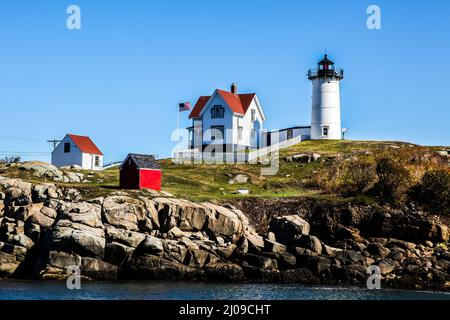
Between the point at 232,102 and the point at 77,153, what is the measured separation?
2064 centimetres

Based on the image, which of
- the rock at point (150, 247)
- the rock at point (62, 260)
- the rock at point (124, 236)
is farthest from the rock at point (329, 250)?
the rock at point (62, 260)

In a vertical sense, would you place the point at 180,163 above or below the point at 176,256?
above

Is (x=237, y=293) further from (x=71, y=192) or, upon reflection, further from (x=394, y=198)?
(x=394, y=198)

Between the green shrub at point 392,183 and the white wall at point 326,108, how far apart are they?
3214 cm

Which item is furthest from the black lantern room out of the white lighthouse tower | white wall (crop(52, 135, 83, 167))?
white wall (crop(52, 135, 83, 167))

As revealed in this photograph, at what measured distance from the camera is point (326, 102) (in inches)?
3182

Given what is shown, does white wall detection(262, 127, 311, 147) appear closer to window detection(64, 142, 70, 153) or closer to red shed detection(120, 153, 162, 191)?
window detection(64, 142, 70, 153)

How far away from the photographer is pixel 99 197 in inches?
1623

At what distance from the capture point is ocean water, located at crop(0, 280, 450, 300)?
28094 mm

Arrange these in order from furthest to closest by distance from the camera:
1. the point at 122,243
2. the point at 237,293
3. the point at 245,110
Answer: the point at 245,110 → the point at 122,243 → the point at 237,293

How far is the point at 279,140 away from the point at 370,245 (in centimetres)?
4607

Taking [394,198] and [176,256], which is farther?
[394,198]
